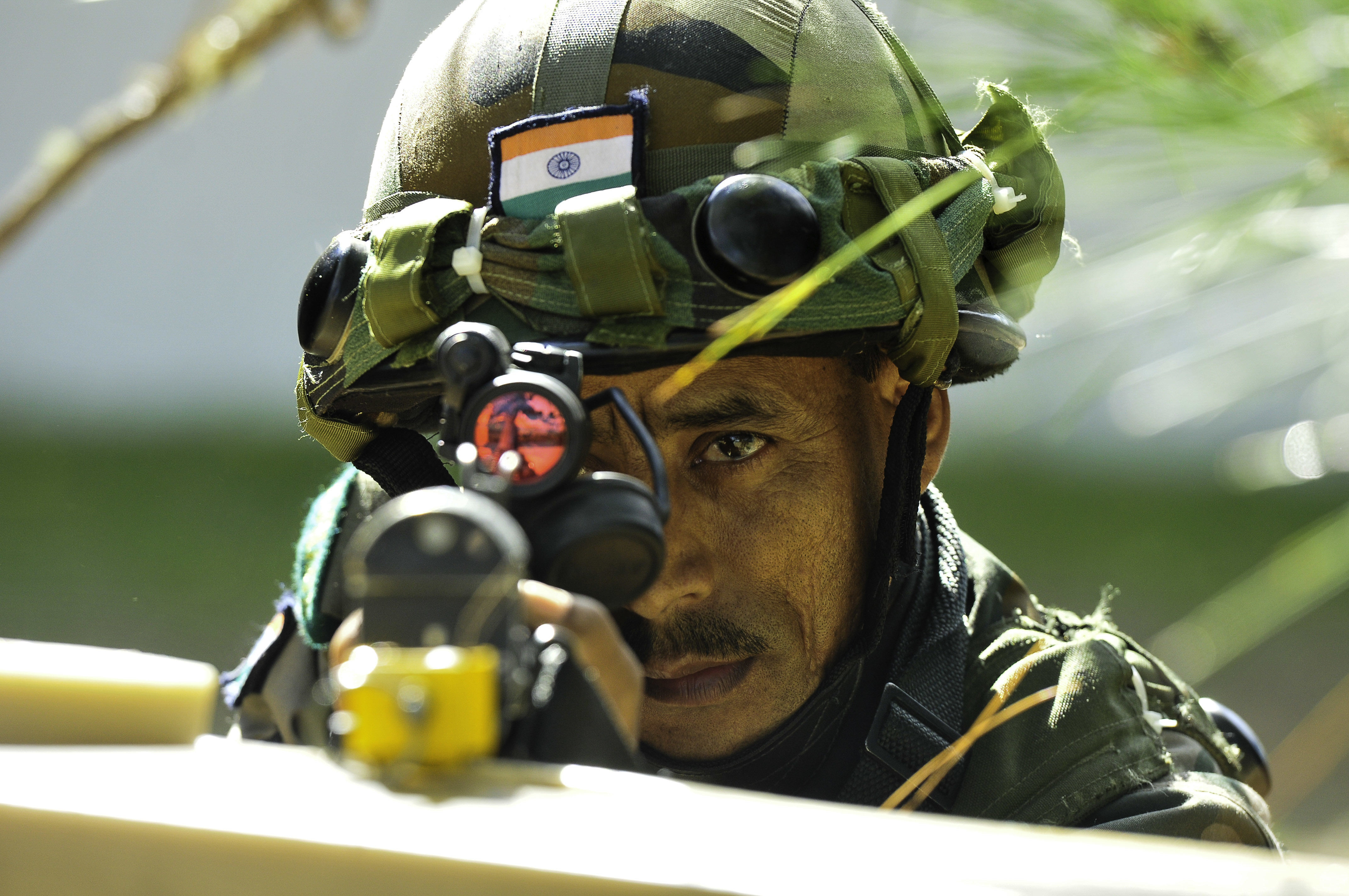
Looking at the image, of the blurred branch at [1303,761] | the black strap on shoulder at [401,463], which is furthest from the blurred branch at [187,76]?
the blurred branch at [1303,761]

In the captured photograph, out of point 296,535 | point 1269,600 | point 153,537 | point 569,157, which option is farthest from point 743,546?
point 153,537

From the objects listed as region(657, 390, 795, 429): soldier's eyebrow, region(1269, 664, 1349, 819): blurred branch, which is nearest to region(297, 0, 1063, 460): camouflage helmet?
region(657, 390, 795, 429): soldier's eyebrow

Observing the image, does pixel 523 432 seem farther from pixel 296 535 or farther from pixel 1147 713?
pixel 296 535

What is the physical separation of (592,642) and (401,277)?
0.80m

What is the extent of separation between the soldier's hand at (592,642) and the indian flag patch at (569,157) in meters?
0.77

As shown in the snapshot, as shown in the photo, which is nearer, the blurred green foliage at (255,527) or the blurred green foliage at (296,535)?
the blurred green foliage at (255,527)

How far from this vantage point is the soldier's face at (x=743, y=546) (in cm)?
153

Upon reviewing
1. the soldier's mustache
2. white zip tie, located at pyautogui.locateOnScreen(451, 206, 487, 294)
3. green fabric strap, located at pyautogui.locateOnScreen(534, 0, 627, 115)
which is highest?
green fabric strap, located at pyautogui.locateOnScreen(534, 0, 627, 115)

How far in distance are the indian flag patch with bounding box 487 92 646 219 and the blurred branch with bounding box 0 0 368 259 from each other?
250 millimetres

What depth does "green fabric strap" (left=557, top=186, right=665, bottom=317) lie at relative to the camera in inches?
55.0

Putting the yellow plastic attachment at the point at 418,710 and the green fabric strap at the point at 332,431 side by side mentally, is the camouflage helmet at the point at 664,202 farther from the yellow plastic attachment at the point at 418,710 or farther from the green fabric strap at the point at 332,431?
the yellow plastic attachment at the point at 418,710

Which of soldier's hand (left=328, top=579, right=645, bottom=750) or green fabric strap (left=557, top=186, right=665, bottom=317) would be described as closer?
soldier's hand (left=328, top=579, right=645, bottom=750)

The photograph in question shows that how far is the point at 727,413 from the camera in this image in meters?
1.57

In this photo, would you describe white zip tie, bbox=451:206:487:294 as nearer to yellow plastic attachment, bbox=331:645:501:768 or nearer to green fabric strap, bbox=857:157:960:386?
green fabric strap, bbox=857:157:960:386
